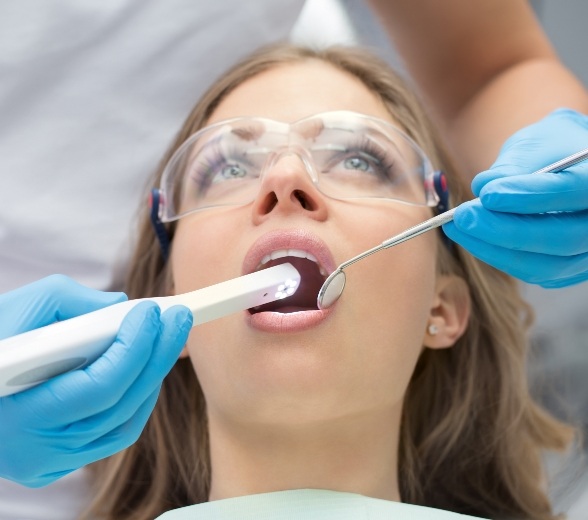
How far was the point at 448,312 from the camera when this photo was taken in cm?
180

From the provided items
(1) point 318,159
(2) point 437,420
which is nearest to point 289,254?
(1) point 318,159

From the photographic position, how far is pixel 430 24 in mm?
2197

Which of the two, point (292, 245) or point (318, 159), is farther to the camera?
point (318, 159)

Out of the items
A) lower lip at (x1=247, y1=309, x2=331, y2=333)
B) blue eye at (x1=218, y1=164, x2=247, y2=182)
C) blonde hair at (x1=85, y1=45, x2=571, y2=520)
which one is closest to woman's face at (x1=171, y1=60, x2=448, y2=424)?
lower lip at (x1=247, y1=309, x2=331, y2=333)

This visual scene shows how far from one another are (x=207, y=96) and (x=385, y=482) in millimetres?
957

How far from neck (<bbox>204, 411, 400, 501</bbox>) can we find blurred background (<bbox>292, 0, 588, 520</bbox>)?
0.95m

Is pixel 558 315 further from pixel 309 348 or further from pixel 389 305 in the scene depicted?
pixel 309 348

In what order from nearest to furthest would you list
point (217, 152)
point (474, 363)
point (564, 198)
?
point (564, 198), point (217, 152), point (474, 363)

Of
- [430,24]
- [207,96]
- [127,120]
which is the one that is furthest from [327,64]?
[127,120]

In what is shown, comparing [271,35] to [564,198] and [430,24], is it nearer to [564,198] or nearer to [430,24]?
[430,24]

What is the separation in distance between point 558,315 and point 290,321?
5.07 ft

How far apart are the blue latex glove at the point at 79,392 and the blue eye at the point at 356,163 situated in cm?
55

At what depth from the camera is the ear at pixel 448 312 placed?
176 cm

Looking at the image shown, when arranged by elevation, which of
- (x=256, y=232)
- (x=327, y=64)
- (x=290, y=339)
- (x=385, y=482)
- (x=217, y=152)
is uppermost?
(x=327, y=64)
